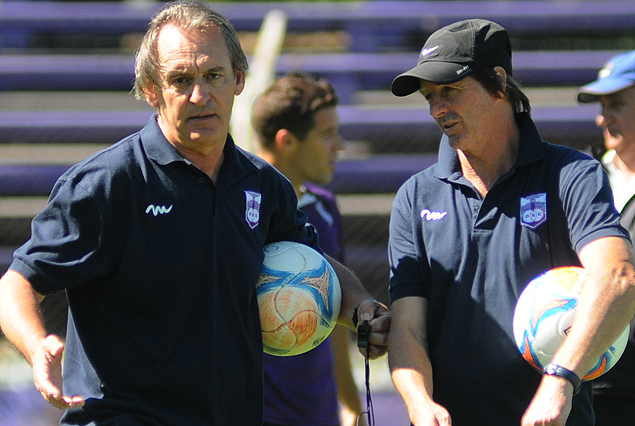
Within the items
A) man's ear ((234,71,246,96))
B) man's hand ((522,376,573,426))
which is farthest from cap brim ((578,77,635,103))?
man's hand ((522,376,573,426))

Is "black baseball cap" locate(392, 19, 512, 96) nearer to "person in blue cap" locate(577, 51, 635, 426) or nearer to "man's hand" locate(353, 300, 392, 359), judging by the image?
"man's hand" locate(353, 300, 392, 359)

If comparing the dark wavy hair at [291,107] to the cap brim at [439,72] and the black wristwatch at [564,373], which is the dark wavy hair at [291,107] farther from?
the black wristwatch at [564,373]

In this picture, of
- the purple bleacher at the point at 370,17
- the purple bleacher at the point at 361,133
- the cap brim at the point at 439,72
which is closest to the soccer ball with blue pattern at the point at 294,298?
the cap brim at the point at 439,72

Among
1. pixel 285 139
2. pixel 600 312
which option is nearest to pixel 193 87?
pixel 600 312

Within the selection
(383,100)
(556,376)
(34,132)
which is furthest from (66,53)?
(556,376)

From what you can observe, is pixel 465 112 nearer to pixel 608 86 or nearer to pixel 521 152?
pixel 521 152

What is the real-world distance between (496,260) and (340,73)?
8402mm

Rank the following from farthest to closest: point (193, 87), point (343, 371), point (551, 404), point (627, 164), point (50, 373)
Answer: point (343, 371), point (627, 164), point (193, 87), point (551, 404), point (50, 373)

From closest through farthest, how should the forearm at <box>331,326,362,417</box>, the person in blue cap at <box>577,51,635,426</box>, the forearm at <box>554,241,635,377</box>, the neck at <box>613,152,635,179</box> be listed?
the forearm at <box>554,241,635,377</box> → the person in blue cap at <box>577,51,635,426</box> → the neck at <box>613,152,635,179</box> → the forearm at <box>331,326,362,417</box>

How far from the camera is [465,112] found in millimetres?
3184

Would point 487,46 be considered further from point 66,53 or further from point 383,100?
point 66,53

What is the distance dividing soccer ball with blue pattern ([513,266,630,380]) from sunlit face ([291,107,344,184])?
1954mm

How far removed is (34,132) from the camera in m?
10.9

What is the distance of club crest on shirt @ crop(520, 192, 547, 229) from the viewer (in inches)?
121
